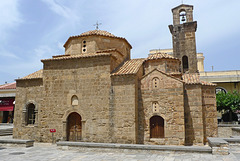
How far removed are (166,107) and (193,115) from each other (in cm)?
174

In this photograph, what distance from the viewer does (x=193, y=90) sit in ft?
36.2

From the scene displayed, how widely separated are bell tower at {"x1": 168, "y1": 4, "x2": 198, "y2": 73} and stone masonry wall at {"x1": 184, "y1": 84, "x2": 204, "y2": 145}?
3.71 m

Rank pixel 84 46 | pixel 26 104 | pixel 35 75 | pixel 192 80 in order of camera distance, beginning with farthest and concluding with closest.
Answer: pixel 35 75
pixel 84 46
pixel 26 104
pixel 192 80

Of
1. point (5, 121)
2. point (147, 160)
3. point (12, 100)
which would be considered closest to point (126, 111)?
point (147, 160)

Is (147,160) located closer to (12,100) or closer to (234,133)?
(234,133)

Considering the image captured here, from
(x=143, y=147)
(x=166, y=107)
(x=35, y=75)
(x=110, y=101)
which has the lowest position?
(x=143, y=147)

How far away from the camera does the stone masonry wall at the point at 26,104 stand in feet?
39.4

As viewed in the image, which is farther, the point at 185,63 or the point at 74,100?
the point at 185,63

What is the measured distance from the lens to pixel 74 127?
11469 mm

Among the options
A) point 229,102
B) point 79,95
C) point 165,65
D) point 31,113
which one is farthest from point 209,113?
point 31,113

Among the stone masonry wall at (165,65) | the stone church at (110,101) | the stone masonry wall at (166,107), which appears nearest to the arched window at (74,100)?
the stone church at (110,101)

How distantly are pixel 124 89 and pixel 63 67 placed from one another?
4.20 meters

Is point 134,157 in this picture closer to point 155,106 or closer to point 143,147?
point 143,147

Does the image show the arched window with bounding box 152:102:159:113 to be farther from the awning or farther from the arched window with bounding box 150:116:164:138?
the awning
